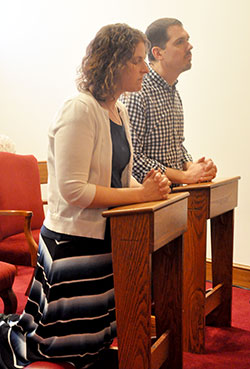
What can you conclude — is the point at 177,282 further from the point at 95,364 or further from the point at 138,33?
the point at 138,33

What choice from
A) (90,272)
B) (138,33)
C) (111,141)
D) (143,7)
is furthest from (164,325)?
(143,7)

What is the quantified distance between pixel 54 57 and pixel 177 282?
11.2ft

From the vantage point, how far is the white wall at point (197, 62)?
12.0ft

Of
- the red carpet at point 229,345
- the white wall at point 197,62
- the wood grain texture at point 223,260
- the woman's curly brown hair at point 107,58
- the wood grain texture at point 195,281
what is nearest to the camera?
the woman's curly brown hair at point 107,58

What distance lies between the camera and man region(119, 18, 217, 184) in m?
2.62

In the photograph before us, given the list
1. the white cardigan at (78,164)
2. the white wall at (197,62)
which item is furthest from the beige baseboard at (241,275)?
the white cardigan at (78,164)

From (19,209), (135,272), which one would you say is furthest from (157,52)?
(19,209)

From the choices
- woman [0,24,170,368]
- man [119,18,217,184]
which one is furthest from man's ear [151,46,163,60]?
woman [0,24,170,368]

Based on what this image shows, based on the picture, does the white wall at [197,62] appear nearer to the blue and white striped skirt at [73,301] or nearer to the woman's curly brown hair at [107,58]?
the woman's curly brown hair at [107,58]

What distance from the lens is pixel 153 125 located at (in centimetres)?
265

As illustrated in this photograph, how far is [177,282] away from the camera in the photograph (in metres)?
2.16

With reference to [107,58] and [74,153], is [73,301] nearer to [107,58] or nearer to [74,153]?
[74,153]

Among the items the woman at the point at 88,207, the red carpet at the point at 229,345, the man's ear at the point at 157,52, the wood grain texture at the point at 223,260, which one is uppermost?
the man's ear at the point at 157,52

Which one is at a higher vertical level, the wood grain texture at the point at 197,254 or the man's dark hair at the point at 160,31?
the man's dark hair at the point at 160,31
